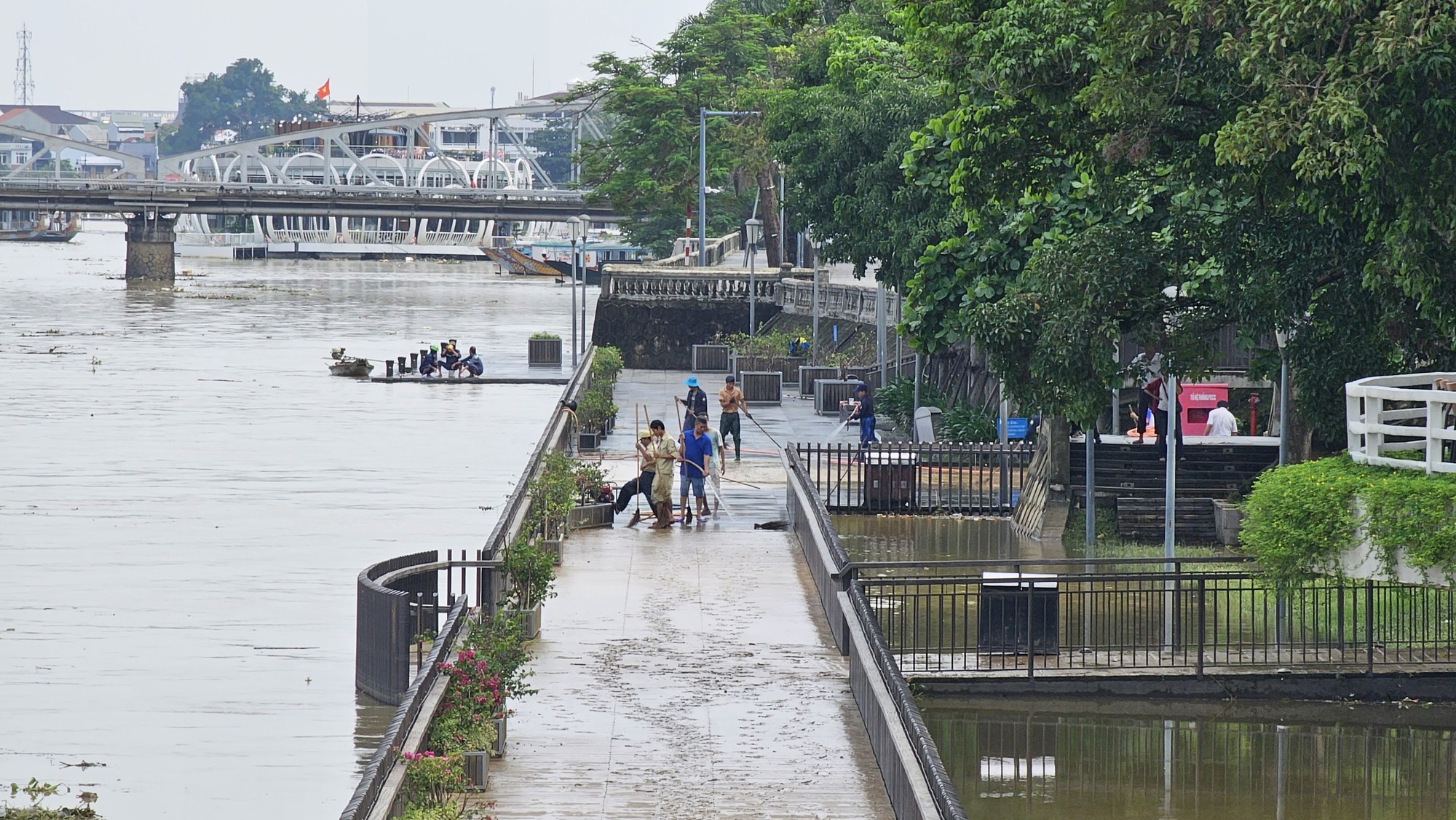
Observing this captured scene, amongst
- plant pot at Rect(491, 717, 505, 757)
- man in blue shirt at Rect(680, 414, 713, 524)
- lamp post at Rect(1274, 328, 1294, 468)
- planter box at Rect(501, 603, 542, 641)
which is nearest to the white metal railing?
lamp post at Rect(1274, 328, 1294, 468)

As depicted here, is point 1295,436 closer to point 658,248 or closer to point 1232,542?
point 1232,542

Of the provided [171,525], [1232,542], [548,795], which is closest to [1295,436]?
[1232,542]

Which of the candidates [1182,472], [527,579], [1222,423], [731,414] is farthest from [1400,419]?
[731,414]

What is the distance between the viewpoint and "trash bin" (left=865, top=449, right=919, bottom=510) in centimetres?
2891

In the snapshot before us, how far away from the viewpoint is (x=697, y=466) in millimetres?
26516

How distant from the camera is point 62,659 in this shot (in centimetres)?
Result: 2105

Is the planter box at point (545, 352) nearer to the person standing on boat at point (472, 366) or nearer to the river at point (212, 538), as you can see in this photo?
the river at point (212, 538)

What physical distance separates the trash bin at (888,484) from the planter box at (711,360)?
30.8m

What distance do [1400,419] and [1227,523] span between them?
9934 mm

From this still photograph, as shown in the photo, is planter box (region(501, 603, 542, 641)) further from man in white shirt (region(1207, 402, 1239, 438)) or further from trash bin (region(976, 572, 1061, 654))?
man in white shirt (region(1207, 402, 1239, 438))

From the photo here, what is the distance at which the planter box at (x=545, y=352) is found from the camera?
64.8 metres

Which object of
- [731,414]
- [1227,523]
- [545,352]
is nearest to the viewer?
[1227,523]

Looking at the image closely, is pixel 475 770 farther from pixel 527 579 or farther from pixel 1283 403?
pixel 1283 403

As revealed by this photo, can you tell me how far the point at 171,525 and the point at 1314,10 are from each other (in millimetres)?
22294
